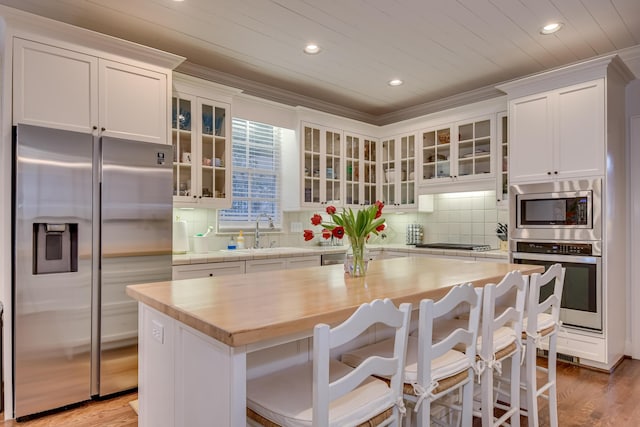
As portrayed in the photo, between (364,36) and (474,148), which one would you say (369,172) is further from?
(364,36)

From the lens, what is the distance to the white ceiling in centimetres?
271

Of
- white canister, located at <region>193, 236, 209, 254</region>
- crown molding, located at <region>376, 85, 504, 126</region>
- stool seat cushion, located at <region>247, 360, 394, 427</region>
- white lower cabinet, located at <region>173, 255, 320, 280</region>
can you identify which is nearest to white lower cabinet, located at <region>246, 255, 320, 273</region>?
white lower cabinet, located at <region>173, 255, 320, 280</region>

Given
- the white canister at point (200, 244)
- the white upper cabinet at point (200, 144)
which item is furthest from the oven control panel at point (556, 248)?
the white canister at point (200, 244)

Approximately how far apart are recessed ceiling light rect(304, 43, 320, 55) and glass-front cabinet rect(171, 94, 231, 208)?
0.94 metres

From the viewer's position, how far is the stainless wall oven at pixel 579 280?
3.17m

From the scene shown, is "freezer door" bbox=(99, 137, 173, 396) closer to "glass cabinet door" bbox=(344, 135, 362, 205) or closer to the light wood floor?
the light wood floor

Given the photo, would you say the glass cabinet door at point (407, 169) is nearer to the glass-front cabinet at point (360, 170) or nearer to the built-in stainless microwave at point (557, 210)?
the glass-front cabinet at point (360, 170)

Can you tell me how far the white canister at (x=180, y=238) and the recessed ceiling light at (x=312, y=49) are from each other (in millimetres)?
1860

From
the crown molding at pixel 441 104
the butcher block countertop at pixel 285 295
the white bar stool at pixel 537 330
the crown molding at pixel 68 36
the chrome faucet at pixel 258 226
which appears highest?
the crown molding at pixel 441 104

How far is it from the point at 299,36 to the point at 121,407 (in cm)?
298

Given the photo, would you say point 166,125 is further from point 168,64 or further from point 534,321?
point 534,321

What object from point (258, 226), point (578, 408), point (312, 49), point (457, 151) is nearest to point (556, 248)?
point (578, 408)

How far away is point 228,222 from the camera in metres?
4.17

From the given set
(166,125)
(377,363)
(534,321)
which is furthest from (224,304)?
(166,125)
